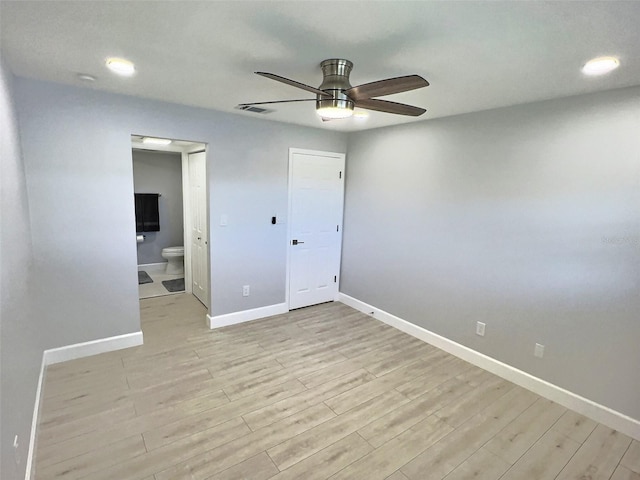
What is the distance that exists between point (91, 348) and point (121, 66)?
8.29ft

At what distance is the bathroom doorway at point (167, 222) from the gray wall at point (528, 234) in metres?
2.64

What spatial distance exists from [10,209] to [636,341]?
4.09 meters

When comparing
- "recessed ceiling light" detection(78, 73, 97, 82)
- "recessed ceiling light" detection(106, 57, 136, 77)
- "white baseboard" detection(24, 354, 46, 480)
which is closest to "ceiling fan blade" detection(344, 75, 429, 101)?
"recessed ceiling light" detection(106, 57, 136, 77)

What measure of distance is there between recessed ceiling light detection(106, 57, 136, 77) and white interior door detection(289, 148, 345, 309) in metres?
2.07

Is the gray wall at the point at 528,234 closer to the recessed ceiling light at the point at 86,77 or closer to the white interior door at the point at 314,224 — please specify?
the white interior door at the point at 314,224

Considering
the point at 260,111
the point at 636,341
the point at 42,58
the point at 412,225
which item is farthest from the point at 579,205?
the point at 42,58

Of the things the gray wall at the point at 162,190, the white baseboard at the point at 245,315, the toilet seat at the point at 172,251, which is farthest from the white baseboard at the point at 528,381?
the gray wall at the point at 162,190

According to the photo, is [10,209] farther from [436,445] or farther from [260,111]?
[436,445]

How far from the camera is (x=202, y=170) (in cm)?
417

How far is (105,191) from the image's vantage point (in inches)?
118

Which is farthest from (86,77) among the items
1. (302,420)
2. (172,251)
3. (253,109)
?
(172,251)

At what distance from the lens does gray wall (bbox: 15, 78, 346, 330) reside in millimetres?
2730

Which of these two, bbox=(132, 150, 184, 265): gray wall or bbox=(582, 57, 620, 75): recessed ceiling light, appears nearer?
bbox=(582, 57, 620, 75): recessed ceiling light

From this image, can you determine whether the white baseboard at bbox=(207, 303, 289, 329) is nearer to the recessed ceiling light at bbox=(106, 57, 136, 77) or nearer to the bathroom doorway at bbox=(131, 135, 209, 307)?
the bathroom doorway at bbox=(131, 135, 209, 307)
